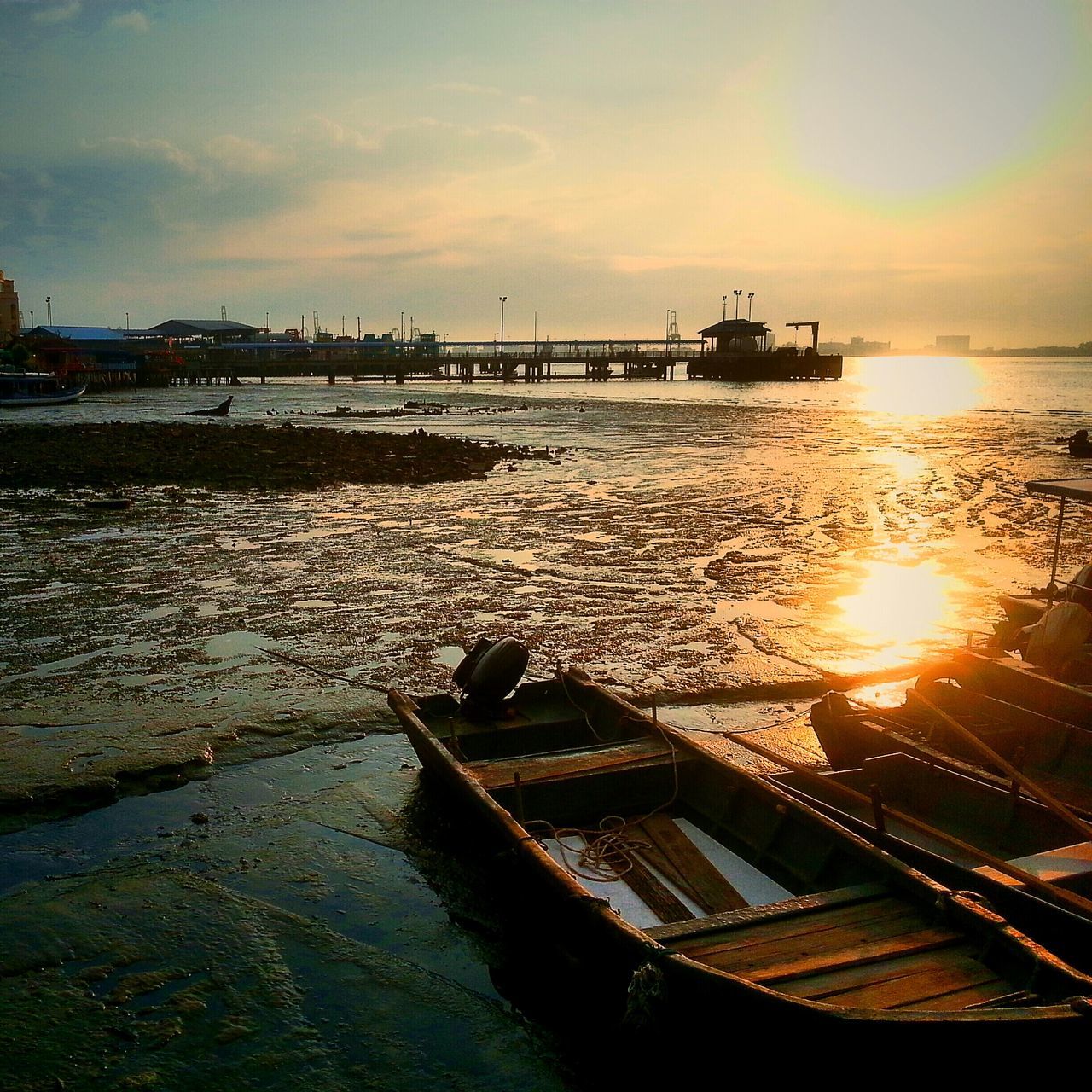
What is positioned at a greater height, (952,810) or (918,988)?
(918,988)

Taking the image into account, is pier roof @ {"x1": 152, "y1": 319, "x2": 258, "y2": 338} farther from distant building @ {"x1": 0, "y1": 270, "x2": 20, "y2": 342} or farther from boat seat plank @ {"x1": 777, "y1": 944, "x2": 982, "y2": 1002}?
boat seat plank @ {"x1": 777, "y1": 944, "x2": 982, "y2": 1002}

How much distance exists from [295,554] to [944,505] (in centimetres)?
1509

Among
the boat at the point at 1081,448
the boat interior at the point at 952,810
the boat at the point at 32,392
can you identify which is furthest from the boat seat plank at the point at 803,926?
the boat at the point at 32,392

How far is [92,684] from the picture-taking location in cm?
963

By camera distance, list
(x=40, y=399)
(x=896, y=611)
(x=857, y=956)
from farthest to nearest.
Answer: (x=40, y=399)
(x=896, y=611)
(x=857, y=956)

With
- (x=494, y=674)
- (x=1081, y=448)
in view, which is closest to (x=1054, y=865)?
(x=494, y=674)

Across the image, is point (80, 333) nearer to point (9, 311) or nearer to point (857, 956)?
point (9, 311)

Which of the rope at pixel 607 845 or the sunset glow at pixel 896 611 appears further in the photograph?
the sunset glow at pixel 896 611

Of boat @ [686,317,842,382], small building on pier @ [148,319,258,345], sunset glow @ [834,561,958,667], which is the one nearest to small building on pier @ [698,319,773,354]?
boat @ [686,317,842,382]

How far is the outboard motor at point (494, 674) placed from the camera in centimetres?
768

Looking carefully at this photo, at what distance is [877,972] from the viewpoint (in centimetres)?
416

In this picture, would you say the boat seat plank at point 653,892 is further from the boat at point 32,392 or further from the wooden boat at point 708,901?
the boat at point 32,392

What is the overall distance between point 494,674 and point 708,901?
2.75 m

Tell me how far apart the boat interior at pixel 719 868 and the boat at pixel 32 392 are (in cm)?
5851
